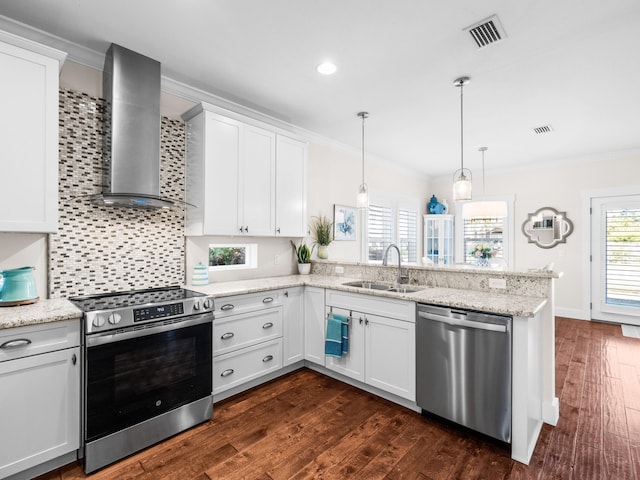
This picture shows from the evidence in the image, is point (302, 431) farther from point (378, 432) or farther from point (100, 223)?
point (100, 223)

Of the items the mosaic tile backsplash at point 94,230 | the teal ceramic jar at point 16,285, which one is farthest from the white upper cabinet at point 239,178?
the teal ceramic jar at point 16,285

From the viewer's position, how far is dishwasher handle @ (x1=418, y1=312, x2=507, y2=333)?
209 centimetres

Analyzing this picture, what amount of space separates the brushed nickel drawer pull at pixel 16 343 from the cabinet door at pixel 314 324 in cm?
213

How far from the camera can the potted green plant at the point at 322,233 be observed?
165 inches

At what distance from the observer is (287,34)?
233 cm

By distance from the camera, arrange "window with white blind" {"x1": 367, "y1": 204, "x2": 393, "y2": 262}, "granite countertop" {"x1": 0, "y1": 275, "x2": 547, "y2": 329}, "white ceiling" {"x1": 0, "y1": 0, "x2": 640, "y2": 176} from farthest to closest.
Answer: "window with white blind" {"x1": 367, "y1": 204, "x2": 393, "y2": 262} → "white ceiling" {"x1": 0, "y1": 0, "x2": 640, "y2": 176} → "granite countertop" {"x1": 0, "y1": 275, "x2": 547, "y2": 329}

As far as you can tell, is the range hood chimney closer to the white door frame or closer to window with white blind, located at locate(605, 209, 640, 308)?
the white door frame

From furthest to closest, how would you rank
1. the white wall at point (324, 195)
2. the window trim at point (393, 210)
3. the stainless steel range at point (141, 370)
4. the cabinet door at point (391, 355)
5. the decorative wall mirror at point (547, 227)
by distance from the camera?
the decorative wall mirror at point (547, 227) < the window trim at point (393, 210) < the white wall at point (324, 195) < the cabinet door at point (391, 355) < the stainless steel range at point (141, 370)

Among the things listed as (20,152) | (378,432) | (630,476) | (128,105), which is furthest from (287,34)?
(630,476)

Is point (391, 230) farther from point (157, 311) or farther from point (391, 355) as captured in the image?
point (157, 311)

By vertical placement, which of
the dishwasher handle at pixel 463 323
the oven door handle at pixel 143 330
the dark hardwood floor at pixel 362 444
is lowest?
the dark hardwood floor at pixel 362 444

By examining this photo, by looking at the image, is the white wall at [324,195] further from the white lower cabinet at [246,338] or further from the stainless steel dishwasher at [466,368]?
the stainless steel dishwasher at [466,368]

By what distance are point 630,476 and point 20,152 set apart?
4.06m

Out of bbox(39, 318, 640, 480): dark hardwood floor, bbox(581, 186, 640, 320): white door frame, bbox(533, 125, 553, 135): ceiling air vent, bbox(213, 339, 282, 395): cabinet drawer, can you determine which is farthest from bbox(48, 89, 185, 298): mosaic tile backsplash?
bbox(581, 186, 640, 320): white door frame
